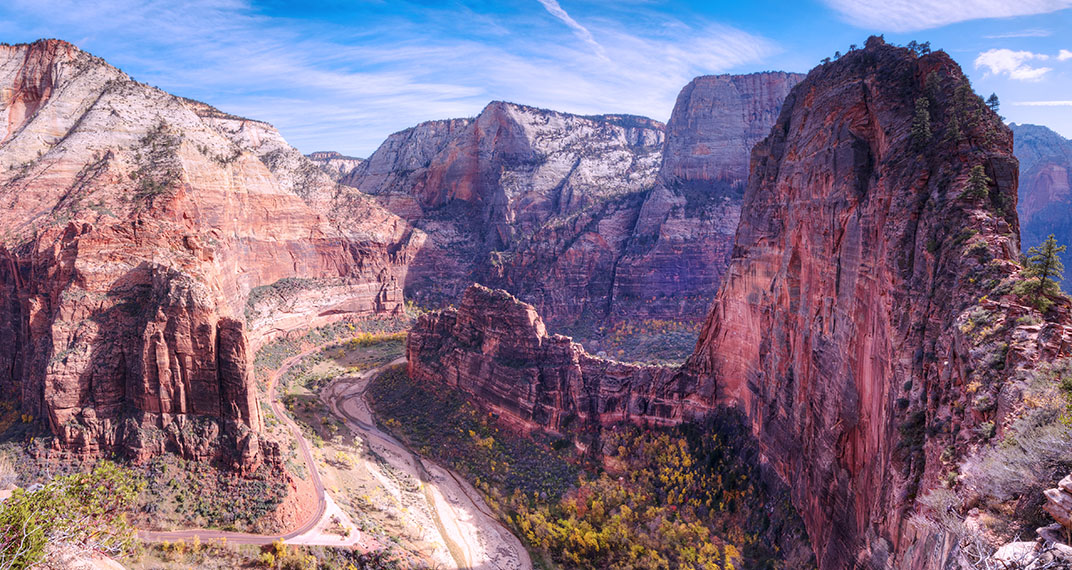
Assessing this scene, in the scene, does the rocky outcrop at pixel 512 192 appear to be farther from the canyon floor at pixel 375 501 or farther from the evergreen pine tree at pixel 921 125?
the evergreen pine tree at pixel 921 125

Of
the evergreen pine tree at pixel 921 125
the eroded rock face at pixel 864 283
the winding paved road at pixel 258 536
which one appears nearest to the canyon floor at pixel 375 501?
the winding paved road at pixel 258 536

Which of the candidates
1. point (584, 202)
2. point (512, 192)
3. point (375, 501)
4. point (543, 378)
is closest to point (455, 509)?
point (375, 501)

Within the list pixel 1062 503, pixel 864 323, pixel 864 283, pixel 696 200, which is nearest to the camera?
pixel 1062 503

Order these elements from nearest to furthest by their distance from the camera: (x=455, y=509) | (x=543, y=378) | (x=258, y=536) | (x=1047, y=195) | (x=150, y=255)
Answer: (x=258, y=536) → (x=150, y=255) → (x=455, y=509) → (x=543, y=378) → (x=1047, y=195)

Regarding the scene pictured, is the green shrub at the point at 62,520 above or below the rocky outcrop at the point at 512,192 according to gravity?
below

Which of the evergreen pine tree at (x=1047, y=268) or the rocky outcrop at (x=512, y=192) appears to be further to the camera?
the rocky outcrop at (x=512, y=192)

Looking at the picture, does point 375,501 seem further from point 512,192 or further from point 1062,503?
point 512,192
